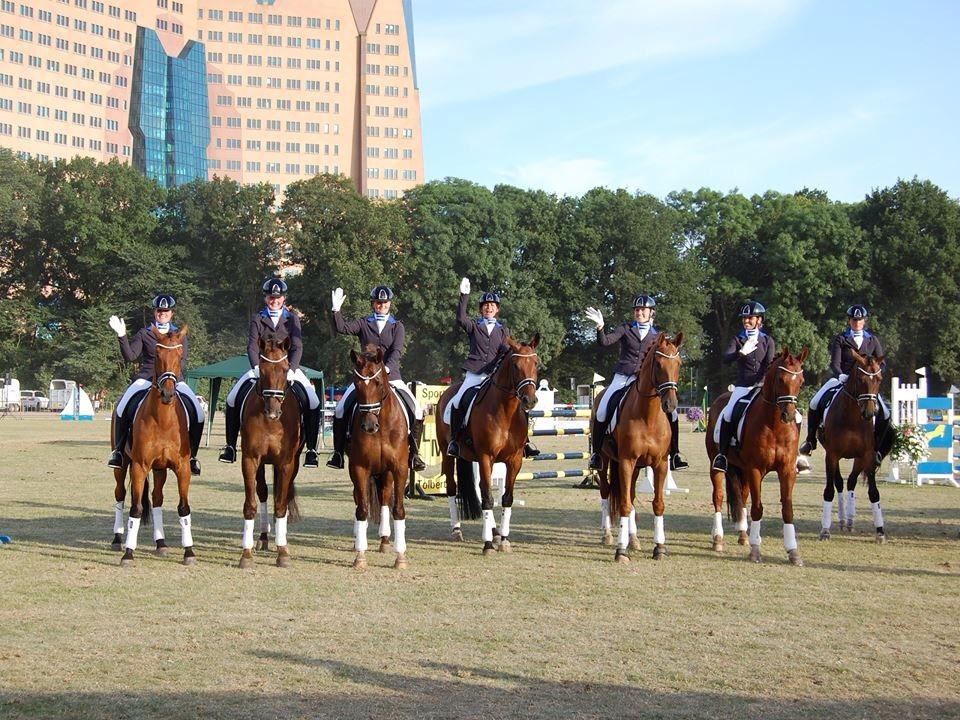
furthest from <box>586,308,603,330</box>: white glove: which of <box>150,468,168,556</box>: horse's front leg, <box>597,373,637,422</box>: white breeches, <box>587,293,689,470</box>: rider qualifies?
<box>150,468,168,556</box>: horse's front leg

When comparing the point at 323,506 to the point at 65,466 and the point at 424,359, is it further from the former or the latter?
the point at 424,359

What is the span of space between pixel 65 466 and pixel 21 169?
61680 millimetres

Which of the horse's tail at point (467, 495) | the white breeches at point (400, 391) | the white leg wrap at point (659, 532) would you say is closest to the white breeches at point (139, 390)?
the white breeches at point (400, 391)

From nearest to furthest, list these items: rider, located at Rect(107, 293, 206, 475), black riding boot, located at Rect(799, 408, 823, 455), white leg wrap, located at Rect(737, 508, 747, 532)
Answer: rider, located at Rect(107, 293, 206, 475)
white leg wrap, located at Rect(737, 508, 747, 532)
black riding boot, located at Rect(799, 408, 823, 455)

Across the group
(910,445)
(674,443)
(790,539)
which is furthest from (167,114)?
→ (790,539)

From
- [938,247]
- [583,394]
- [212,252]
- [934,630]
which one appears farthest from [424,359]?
[934,630]

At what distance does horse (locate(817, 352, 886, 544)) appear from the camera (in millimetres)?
14555

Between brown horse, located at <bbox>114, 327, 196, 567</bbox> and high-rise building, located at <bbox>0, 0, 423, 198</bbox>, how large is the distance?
138686 mm

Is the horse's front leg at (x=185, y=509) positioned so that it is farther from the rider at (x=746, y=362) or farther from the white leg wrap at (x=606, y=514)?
the rider at (x=746, y=362)

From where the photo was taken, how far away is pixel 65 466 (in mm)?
28297

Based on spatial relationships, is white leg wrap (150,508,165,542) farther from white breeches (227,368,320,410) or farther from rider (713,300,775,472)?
rider (713,300,775,472)

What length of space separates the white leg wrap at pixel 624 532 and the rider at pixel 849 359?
3.96 m

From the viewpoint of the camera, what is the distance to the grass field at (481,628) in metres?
7.14

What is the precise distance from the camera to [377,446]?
1283 centimetres
